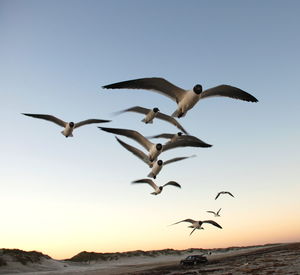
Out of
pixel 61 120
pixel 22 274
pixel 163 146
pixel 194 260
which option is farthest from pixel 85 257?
pixel 163 146

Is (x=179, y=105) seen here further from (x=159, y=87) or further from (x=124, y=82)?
(x=124, y=82)

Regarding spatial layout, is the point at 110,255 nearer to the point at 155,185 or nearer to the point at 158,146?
the point at 155,185

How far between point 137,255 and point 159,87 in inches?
3291

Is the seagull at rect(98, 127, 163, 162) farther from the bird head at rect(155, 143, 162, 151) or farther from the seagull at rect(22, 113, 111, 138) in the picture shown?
the seagull at rect(22, 113, 111, 138)

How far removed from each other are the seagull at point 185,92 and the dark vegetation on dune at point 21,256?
4781 centimetres

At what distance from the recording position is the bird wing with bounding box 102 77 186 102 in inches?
538

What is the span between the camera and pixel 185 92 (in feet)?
50.6

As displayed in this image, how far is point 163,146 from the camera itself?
19.2m

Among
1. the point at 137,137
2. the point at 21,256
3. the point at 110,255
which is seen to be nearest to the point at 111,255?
the point at 110,255

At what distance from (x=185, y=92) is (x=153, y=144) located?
5.20m

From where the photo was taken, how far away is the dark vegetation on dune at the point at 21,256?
5622 centimetres

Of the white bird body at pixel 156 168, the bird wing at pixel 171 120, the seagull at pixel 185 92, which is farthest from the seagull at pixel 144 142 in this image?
the seagull at pixel 185 92

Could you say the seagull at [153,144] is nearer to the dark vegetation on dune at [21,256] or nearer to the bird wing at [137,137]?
the bird wing at [137,137]

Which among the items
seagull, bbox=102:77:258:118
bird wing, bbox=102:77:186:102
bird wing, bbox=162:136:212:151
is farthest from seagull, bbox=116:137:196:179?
bird wing, bbox=102:77:186:102
